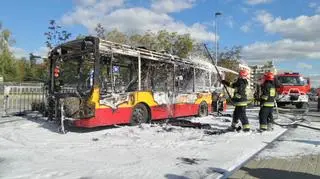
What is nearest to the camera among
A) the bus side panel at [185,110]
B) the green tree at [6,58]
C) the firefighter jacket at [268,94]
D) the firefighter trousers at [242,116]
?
the firefighter trousers at [242,116]

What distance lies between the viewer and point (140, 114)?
14562mm

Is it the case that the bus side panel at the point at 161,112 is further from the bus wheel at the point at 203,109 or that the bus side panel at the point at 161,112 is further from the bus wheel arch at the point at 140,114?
the bus wheel at the point at 203,109

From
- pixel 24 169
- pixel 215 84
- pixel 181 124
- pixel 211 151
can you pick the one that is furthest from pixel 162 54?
pixel 24 169

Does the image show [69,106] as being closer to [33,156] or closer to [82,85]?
[82,85]

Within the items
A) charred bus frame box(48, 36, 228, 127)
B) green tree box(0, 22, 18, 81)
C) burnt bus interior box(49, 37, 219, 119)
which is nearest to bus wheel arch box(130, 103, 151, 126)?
charred bus frame box(48, 36, 228, 127)

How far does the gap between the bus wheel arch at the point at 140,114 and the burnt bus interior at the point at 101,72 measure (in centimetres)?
55

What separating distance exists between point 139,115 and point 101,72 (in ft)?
6.77

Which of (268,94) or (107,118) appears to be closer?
(107,118)

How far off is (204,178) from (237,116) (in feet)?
20.5

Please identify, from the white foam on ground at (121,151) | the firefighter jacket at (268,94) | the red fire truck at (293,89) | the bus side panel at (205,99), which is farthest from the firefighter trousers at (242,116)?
the red fire truck at (293,89)

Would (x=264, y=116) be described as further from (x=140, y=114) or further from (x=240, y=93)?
(x=140, y=114)

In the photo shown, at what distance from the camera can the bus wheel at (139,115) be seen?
46.6 feet

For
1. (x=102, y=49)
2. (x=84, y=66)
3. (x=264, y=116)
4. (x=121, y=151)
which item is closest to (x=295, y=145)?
(x=264, y=116)

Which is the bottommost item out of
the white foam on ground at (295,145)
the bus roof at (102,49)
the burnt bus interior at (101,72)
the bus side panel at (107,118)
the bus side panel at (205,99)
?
the white foam on ground at (295,145)
